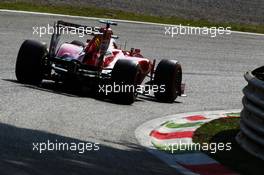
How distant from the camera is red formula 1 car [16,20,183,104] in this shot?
41.6 ft

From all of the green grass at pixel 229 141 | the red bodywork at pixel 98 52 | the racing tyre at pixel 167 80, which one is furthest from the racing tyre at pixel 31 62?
the green grass at pixel 229 141

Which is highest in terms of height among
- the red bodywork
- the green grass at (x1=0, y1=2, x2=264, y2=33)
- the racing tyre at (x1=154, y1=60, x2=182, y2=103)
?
the red bodywork

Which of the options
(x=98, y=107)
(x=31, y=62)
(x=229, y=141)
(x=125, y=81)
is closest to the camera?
(x=229, y=141)

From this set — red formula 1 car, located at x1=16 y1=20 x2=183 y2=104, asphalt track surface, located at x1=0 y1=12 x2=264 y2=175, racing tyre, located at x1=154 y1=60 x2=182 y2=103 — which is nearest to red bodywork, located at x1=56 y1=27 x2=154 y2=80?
red formula 1 car, located at x1=16 y1=20 x2=183 y2=104

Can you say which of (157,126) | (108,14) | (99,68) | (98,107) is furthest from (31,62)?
(108,14)

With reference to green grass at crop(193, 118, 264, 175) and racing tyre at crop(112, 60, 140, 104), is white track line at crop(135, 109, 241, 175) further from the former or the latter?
racing tyre at crop(112, 60, 140, 104)

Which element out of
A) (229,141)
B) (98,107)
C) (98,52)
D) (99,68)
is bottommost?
(98,107)

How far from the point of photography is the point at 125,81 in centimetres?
1262

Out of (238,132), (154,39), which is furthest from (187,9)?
(238,132)

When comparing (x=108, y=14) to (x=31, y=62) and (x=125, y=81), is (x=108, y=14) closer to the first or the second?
(x=31, y=62)

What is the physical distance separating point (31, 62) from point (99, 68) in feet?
3.51

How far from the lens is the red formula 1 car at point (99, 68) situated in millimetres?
12688

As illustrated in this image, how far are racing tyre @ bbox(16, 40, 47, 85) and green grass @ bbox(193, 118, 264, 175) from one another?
2.99m

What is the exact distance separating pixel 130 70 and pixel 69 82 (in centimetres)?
105
